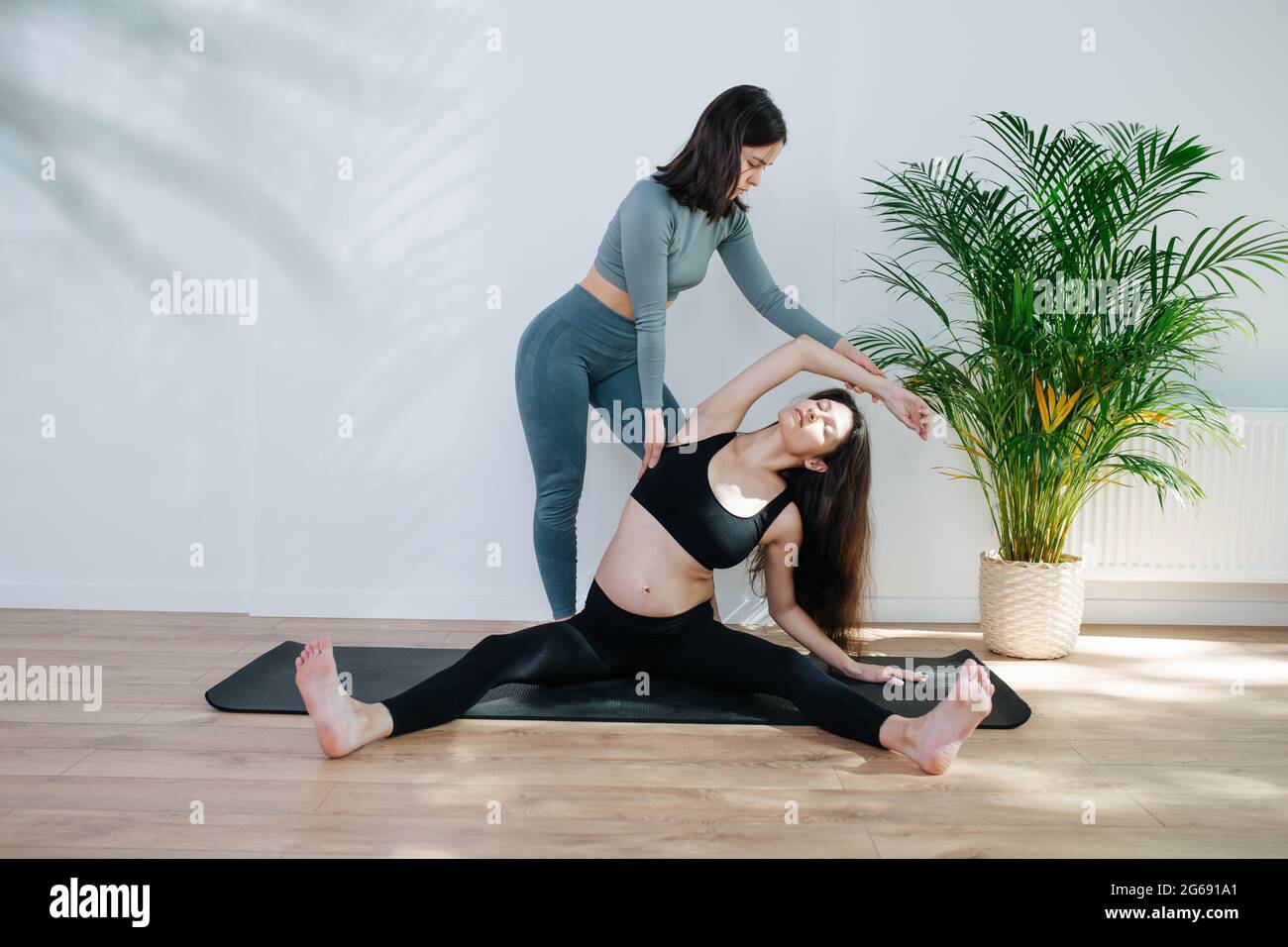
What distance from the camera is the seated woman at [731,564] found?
2.33m

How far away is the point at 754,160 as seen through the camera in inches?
102

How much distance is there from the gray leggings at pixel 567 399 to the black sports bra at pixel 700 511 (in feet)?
1.23

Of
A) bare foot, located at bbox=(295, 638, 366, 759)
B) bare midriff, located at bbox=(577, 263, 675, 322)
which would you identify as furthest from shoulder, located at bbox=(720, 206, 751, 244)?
bare foot, located at bbox=(295, 638, 366, 759)

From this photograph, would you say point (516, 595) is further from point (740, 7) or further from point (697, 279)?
point (740, 7)

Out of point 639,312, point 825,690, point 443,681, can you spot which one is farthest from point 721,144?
point 443,681

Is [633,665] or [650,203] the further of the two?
[650,203]

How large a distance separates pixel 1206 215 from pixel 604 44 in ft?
6.75

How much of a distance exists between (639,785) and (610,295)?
137 centimetres

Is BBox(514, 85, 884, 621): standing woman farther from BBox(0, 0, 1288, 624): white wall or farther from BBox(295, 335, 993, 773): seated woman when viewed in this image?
BBox(0, 0, 1288, 624): white wall

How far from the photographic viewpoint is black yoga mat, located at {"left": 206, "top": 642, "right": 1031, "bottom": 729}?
2.39 metres

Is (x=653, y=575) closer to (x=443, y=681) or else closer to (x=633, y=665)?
(x=633, y=665)

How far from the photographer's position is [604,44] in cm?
327
